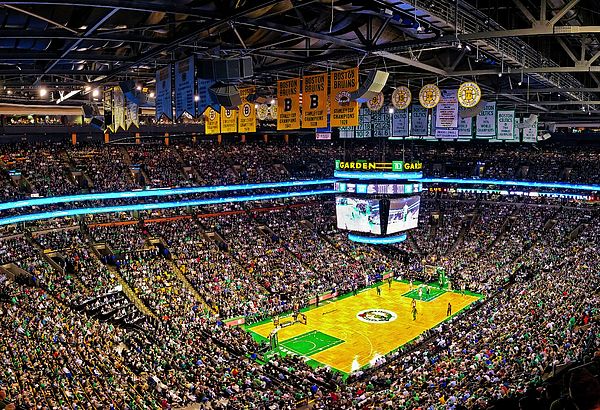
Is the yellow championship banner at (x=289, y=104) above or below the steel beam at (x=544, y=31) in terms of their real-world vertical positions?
below

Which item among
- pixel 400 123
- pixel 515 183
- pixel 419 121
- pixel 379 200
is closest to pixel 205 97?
pixel 419 121

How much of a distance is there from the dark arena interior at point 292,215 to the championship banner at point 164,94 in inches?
3.4

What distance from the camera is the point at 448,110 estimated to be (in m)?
21.3

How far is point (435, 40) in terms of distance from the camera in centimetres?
1212

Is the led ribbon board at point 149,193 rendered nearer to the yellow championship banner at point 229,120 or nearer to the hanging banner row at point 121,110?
the hanging banner row at point 121,110

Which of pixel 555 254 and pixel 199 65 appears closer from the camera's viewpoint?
pixel 199 65

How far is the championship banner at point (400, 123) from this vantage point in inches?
1032

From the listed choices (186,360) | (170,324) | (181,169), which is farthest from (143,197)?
(186,360)

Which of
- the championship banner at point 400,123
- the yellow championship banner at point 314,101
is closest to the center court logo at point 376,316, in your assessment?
the championship banner at point 400,123

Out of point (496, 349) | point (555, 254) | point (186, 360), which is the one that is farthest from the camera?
point (555, 254)

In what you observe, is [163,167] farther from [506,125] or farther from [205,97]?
[205,97]

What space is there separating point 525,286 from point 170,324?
1896cm

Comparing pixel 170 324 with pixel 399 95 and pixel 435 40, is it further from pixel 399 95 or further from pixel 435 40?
pixel 435 40

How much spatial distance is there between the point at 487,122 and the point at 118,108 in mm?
16096
